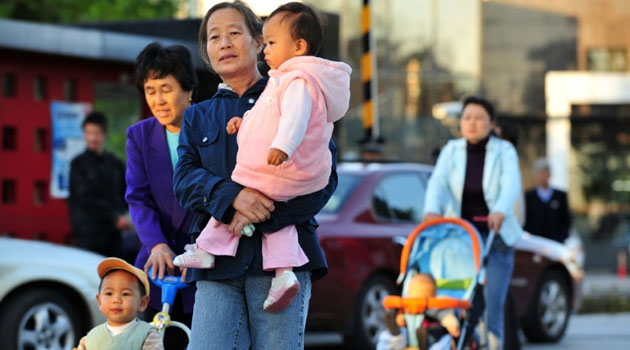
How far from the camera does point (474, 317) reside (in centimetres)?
842

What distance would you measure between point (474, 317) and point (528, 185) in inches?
1077

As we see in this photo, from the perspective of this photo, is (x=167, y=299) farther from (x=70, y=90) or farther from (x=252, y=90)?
(x=70, y=90)

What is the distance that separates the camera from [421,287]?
8203 mm

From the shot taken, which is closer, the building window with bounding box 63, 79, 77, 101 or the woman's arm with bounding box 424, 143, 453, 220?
the woman's arm with bounding box 424, 143, 453, 220

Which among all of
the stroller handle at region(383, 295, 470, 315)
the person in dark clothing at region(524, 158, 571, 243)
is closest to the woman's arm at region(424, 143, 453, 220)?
the stroller handle at region(383, 295, 470, 315)

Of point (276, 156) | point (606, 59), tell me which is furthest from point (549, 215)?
point (606, 59)

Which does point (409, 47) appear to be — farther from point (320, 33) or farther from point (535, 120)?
point (320, 33)

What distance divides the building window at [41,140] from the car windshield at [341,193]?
3.74 metres

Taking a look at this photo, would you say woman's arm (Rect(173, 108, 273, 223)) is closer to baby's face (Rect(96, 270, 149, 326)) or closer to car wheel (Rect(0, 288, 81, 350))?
baby's face (Rect(96, 270, 149, 326))

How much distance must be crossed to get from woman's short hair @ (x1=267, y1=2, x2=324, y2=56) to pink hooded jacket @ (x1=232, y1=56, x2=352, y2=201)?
83 mm

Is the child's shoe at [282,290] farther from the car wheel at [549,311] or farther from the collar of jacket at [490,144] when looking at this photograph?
the car wheel at [549,311]

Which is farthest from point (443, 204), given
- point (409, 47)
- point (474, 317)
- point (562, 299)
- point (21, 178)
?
point (409, 47)

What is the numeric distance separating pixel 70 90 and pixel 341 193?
4157mm

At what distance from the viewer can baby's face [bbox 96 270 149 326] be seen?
4.83 meters
